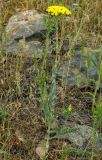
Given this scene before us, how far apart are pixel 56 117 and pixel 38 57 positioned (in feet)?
3.21

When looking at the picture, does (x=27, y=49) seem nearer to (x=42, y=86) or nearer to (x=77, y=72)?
(x=77, y=72)

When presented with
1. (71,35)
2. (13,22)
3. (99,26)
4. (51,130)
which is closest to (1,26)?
(13,22)

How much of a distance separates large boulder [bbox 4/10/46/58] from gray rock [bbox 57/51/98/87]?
304 millimetres

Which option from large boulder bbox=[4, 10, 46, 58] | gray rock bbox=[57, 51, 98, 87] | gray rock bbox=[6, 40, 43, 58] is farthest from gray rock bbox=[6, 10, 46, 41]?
gray rock bbox=[57, 51, 98, 87]

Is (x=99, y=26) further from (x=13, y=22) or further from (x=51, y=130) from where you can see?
(x=51, y=130)

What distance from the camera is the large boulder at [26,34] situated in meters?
3.74

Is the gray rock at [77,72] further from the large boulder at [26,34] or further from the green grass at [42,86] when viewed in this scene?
the large boulder at [26,34]

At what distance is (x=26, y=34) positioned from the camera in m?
3.92

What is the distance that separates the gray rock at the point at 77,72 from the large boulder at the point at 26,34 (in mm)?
304

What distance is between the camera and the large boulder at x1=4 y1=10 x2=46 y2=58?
12.3ft

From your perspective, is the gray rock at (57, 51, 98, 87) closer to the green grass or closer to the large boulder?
the green grass

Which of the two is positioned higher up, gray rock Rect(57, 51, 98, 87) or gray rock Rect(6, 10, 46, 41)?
gray rock Rect(6, 10, 46, 41)

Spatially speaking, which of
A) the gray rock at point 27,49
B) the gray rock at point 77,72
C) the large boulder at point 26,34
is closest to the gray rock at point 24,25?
the large boulder at point 26,34

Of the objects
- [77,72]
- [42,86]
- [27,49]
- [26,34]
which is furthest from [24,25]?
[42,86]
